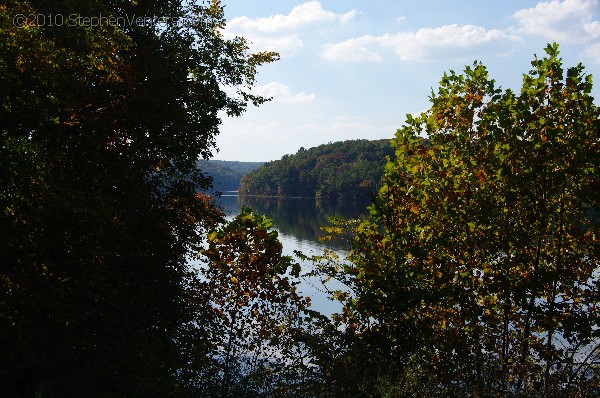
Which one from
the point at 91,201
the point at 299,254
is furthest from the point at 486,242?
the point at 91,201

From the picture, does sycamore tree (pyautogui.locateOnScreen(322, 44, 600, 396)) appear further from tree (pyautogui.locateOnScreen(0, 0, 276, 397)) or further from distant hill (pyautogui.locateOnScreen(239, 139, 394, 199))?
distant hill (pyautogui.locateOnScreen(239, 139, 394, 199))

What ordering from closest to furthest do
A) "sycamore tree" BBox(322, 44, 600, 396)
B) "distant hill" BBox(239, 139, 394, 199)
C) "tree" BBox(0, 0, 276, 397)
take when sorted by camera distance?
1. "tree" BBox(0, 0, 276, 397)
2. "sycamore tree" BBox(322, 44, 600, 396)
3. "distant hill" BBox(239, 139, 394, 199)

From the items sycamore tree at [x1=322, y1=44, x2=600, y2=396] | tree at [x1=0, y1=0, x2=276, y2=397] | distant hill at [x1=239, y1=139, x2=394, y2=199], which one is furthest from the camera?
distant hill at [x1=239, y1=139, x2=394, y2=199]

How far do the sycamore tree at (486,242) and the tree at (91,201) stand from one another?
172 inches

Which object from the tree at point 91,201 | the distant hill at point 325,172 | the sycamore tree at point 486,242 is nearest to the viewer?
the tree at point 91,201

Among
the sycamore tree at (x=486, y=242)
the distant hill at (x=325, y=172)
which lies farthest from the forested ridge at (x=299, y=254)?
the distant hill at (x=325, y=172)

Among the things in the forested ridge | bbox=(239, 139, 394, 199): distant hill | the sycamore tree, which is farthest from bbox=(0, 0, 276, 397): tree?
bbox=(239, 139, 394, 199): distant hill

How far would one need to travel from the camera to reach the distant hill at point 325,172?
14550 centimetres

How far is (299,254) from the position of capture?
36.8ft

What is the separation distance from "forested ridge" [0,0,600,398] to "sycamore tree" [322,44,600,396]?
38 millimetres

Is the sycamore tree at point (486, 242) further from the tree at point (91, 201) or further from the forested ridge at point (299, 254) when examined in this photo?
the tree at point (91, 201)

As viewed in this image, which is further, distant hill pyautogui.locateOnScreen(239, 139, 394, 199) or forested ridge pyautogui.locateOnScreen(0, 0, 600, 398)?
distant hill pyautogui.locateOnScreen(239, 139, 394, 199)

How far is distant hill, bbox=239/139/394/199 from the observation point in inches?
5728

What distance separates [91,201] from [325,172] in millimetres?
156743
